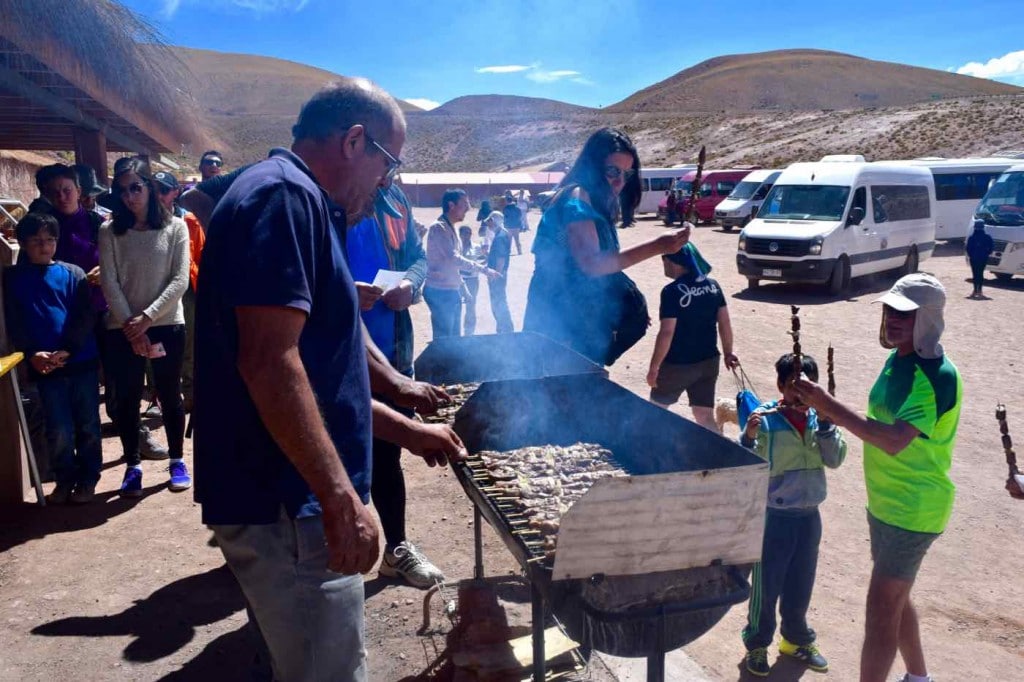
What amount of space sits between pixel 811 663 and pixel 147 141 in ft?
35.9

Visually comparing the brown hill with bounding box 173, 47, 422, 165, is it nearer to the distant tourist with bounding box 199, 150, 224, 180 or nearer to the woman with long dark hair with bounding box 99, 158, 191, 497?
the distant tourist with bounding box 199, 150, 224, 180

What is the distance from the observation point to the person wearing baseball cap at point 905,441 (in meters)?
2.76

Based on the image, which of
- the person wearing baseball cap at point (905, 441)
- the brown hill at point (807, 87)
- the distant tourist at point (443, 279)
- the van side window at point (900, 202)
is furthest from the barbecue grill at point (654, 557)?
the brown hill at point (807, 87)

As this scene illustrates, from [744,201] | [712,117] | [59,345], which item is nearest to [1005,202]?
[744,201]

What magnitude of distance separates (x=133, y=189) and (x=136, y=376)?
4.12 ft

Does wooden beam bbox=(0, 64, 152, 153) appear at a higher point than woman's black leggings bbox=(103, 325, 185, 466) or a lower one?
higher

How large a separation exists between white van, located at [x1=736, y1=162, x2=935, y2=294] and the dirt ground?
26.0 ft

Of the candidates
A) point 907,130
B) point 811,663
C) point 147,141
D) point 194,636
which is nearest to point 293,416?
point 194,636

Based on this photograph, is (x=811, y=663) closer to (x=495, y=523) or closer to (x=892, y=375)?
(x=892, y=375)

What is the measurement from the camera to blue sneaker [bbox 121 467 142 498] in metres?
5.07

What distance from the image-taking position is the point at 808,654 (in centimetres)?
347

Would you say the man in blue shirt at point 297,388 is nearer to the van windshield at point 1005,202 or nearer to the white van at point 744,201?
the van windshield at point 1005,202

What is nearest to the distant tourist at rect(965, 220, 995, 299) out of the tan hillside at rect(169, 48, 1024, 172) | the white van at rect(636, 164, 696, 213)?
the tan hillside at rect(169, 48, 1024, 172)

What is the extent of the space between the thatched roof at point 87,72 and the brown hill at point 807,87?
97241mm
